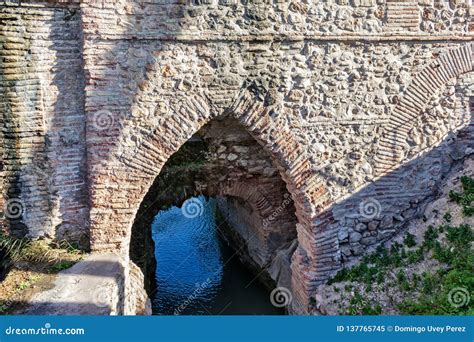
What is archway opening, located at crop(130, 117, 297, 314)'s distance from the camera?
6.12 metres

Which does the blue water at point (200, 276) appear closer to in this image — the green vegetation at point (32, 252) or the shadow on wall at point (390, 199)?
the shadow on wall at point (390, 199)

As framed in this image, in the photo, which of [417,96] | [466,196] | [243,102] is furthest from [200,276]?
[417,96]

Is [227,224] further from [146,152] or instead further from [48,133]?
[48,133]

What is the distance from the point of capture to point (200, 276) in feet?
26.8

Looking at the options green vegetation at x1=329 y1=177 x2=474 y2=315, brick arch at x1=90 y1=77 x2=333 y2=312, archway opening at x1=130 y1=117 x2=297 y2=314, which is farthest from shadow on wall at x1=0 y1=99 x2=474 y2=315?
archway opening at x1=130 y1=117 x2=297 y2=314

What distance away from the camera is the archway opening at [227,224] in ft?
20.1

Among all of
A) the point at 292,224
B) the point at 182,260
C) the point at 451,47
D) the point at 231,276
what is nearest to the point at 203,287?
the point at 231,276

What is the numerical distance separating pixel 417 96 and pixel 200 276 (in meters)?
4.53

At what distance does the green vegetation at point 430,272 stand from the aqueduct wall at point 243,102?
271 millimetres

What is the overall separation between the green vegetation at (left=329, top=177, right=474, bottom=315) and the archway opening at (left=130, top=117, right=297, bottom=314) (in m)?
1.35

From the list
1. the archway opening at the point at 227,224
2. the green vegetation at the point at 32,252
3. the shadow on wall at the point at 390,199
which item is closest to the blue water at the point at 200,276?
the archway opening at the point at 227,224

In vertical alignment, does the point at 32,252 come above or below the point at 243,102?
below

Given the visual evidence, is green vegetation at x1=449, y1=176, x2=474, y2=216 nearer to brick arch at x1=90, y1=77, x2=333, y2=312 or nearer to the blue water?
brick arch at x1=90, y1=77, x2=333, y2=312

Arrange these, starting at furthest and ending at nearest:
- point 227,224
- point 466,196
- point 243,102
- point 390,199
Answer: point 227,224 < point 390,199 < point 466,196 < point 243,102
